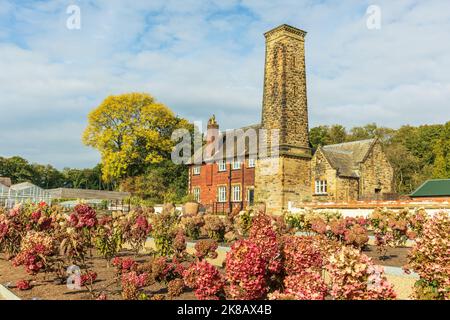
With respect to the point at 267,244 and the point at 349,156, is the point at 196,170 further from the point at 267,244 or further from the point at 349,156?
the point at 267,244

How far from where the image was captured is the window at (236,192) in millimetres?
40906

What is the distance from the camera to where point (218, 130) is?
157 ft

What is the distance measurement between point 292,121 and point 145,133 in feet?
87.8

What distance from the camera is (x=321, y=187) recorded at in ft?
113

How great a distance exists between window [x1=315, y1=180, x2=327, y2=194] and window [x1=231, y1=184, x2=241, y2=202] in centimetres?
853

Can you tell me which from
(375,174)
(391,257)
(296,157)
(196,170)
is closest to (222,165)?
(196,170)

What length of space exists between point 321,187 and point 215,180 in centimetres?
1299

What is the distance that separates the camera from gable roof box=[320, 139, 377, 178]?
112 ft

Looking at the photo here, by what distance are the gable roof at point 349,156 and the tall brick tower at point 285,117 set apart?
6.95 ft

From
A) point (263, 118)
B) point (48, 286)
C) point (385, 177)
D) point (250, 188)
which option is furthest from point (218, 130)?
point (48, 286)

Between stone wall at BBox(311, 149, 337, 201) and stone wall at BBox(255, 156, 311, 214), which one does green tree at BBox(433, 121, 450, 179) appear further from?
stone wall at BBox(255, 156, 311, 214)

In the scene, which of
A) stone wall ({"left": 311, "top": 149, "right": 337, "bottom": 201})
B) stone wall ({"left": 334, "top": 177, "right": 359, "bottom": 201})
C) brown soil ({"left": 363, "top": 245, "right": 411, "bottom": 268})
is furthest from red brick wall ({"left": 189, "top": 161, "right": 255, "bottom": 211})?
brown soil ({"left": 363, "top": 245, "right": 411, "bottom": 268})
